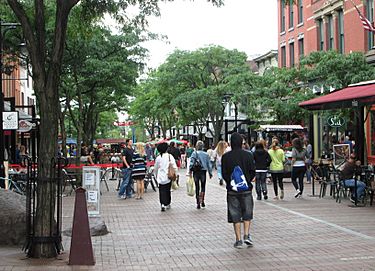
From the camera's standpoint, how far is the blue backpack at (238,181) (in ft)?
31.9

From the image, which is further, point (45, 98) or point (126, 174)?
point (126, 174)

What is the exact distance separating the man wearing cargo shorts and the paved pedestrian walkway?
300mm

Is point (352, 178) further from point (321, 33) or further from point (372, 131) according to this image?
point (321, 33)

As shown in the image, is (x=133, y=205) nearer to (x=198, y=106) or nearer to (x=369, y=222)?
(x=369, y=222)

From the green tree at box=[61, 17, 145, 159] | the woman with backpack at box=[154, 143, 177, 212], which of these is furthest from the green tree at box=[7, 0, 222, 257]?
the green tree at box=[61, 17, 145, 159]

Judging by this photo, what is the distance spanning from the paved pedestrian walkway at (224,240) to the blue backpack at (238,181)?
956mm

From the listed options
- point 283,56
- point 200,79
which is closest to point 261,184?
point 283,56

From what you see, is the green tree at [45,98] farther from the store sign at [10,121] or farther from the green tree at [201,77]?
the green tree at [201,77]

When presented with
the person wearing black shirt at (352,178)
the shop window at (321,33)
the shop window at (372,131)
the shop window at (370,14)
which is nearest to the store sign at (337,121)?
the shop window at (372,131)

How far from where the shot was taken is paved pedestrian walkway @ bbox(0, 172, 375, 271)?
8531 millimetres

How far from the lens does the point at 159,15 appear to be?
13508 millimetres

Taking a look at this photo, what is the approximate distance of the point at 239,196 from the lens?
32.2 feet

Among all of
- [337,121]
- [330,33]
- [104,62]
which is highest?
[330,33]

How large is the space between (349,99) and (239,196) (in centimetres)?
683
